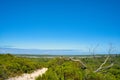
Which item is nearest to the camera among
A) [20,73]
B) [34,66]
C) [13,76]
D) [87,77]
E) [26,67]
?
[87,77]

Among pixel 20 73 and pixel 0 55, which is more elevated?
pixel 0 55

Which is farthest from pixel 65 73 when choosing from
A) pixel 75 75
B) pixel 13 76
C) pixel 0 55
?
pixel 0 55

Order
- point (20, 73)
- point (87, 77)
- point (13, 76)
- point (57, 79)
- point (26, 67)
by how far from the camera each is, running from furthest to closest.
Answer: point (26, 67) → point (20, 73) → point (13, 76) → point (87, 77) → point (57, 79)

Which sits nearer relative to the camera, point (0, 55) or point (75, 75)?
point (75, 75)

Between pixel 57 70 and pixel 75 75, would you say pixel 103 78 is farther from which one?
pixel 57 70

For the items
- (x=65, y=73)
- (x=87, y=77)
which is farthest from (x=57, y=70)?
(x=87, y=77)

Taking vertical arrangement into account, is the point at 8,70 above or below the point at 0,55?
below

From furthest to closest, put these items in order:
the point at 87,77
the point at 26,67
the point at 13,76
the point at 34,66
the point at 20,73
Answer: the point at 34,66 < the point at 26,67 < the point at 20,73 < the point at 13,76 < the point at 87,77

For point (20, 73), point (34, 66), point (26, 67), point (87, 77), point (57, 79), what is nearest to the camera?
point (57, 79)

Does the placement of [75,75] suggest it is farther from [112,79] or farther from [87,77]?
[112,79]
